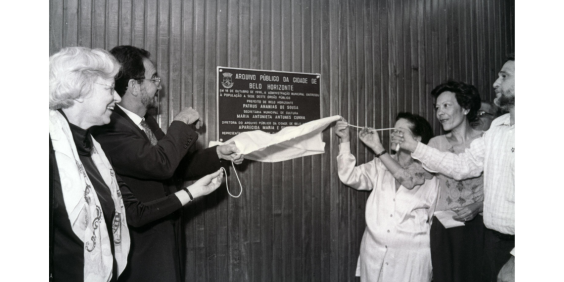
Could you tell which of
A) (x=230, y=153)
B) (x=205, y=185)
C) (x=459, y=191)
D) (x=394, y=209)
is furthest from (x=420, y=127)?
(x=205, y=185)

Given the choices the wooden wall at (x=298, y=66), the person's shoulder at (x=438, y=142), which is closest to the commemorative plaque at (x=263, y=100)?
the wooden wall at (x=298, y=66)

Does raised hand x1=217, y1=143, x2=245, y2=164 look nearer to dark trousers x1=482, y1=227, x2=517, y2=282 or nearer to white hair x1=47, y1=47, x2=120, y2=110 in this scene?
white hair x1=47, y1=47, x2=120, y2=110

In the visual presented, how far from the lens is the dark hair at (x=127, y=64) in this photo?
2.28 m

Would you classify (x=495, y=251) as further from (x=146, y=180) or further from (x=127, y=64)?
(x=127, y=64)

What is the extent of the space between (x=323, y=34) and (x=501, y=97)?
142 centimetres

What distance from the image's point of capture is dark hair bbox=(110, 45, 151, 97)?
2.28 m

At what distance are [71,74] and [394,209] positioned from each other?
231 cm

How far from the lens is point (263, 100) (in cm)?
283

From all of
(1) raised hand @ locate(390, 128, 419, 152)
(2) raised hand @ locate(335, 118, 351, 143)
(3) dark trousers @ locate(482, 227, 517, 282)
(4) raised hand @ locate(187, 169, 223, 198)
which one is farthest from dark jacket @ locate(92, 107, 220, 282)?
(3) dark trousers @ locate(482, 227, 517, 282)

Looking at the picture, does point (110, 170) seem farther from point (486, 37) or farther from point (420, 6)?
point (486, 37)

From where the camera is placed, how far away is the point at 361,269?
2881 mm

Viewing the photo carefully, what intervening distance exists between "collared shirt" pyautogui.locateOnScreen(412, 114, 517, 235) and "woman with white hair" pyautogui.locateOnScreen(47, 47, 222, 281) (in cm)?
204

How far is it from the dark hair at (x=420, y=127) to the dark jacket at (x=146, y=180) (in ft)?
5.92
